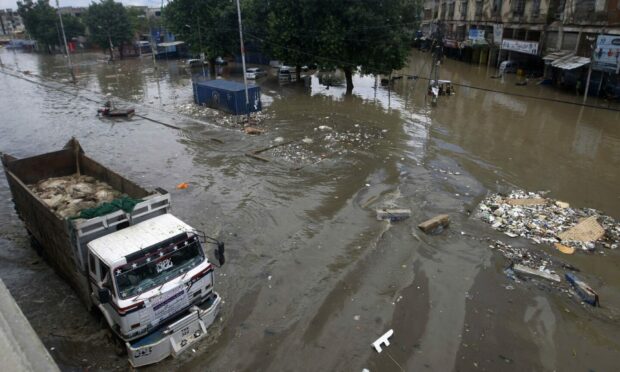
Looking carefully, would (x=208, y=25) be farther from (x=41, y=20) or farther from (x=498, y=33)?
(x=41, y=20)

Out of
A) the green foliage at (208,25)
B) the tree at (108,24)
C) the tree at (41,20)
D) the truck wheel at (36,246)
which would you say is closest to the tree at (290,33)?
the green foliage at (208,25)

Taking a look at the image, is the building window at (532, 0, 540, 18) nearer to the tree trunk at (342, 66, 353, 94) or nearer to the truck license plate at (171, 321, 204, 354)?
the tree trunk at (342, 66, 353, 94)

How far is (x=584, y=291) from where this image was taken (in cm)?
928

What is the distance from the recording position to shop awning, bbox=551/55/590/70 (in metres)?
30.2

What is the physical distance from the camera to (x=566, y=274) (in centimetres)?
1012

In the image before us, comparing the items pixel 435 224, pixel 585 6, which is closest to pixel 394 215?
pixel 435 224

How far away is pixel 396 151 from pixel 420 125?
554cm

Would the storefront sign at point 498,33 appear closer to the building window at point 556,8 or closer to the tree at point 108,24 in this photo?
the building window at point 556,8

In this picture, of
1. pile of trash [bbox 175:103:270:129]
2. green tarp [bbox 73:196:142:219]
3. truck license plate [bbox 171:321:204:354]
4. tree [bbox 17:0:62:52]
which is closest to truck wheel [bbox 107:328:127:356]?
truck license plate [bbox 171:321:204:354]

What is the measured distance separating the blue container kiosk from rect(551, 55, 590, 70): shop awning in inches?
903

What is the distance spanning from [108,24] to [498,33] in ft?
187

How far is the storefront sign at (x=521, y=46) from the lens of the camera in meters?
38.2

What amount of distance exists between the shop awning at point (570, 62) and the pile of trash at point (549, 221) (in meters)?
21.3

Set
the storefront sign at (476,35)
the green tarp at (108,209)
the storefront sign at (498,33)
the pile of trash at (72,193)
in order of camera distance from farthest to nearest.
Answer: the storefront sign at (476,35) → the storefront sign at (498,33) → the pile of trash at (72,193) → the green tarp at (108,209)
